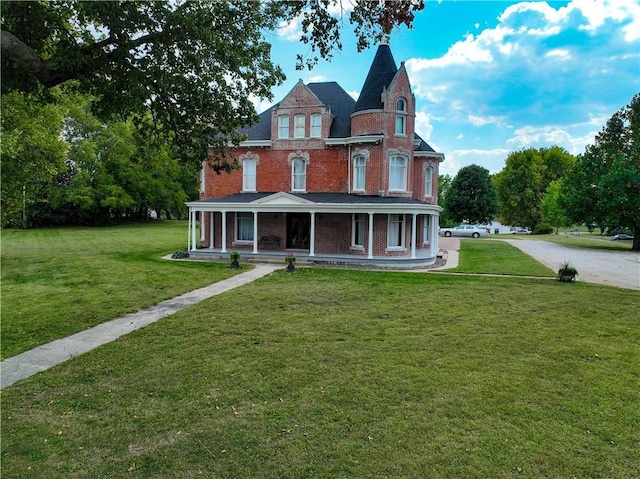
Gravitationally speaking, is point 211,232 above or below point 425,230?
below

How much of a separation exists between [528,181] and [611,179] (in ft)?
120

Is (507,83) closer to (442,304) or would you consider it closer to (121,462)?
(442,304)

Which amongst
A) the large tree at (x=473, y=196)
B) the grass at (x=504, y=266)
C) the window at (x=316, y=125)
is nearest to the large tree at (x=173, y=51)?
the grass at (x=504, y=266)

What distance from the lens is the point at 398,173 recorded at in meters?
20.8

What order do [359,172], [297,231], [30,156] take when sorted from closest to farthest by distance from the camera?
[30,156]
[359,172]
[297,231]

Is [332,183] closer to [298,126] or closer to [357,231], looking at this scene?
[357,231]

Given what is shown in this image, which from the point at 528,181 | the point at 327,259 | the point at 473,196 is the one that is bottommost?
the point at 327,259

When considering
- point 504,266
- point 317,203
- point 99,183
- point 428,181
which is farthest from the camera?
point 99,183

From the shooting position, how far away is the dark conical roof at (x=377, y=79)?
20562 mm

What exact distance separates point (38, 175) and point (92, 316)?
494 inches

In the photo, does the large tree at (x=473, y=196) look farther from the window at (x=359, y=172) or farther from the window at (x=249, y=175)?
the window at (x=249, y=175)

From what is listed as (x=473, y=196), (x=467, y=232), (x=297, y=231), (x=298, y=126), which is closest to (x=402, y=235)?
(x=297, y=231)

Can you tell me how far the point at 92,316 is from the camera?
358 inches

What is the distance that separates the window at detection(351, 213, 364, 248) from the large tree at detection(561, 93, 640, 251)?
19.0 metres
